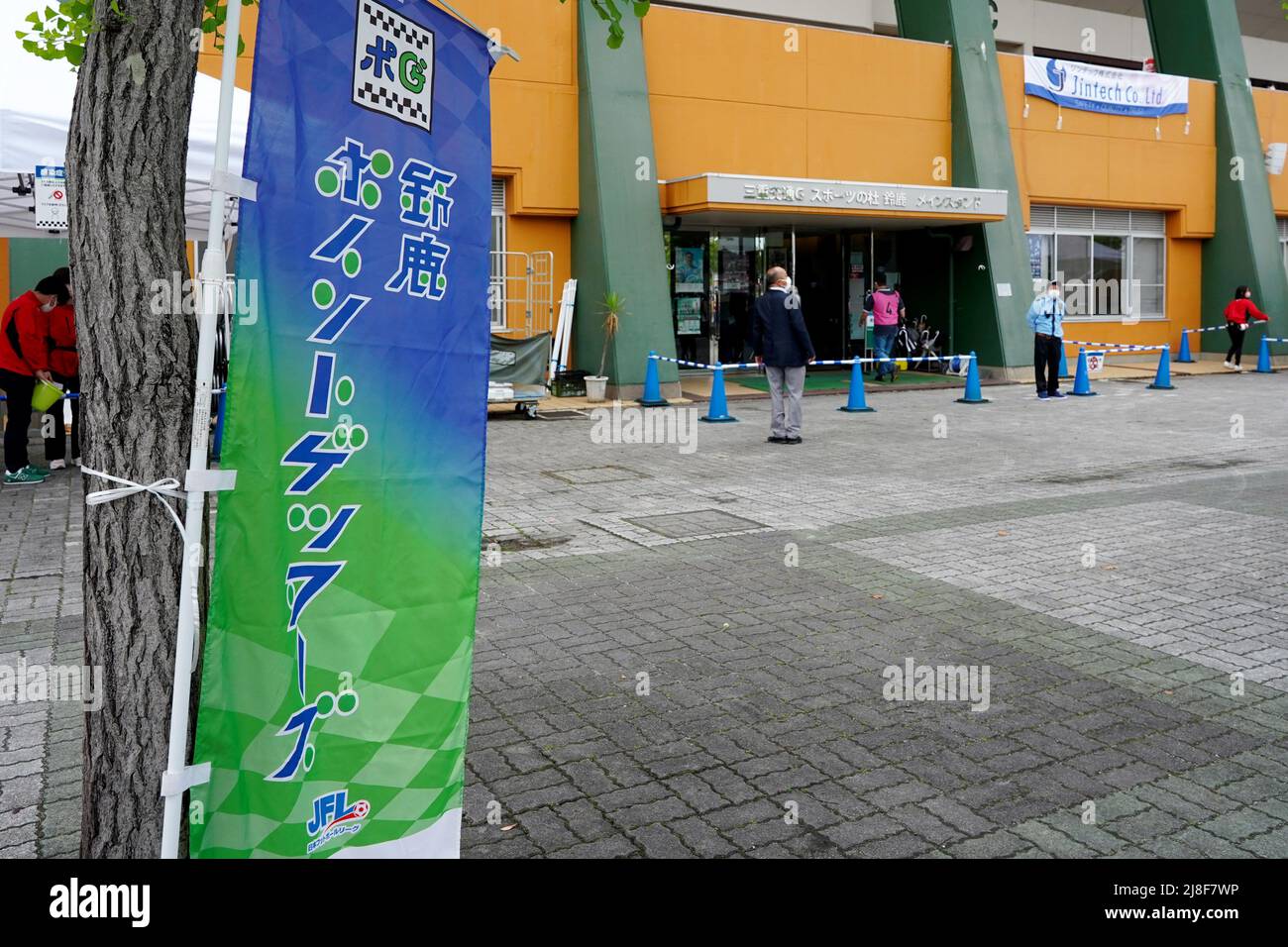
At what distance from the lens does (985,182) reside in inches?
944

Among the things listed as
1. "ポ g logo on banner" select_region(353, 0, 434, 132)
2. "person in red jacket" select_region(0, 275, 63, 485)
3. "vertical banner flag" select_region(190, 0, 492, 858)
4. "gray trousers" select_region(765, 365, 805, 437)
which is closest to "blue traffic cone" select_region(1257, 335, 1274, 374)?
"gray trousers" select_region(765, 365, 805, 437)

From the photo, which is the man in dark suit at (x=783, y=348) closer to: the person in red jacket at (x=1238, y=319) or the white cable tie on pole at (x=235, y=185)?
the white cable tie on pole at (x=235, y=185)

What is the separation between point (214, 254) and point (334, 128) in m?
0.49

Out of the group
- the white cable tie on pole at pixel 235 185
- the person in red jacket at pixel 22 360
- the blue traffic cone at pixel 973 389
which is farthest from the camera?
the blue traffic cone at pixel 973 389

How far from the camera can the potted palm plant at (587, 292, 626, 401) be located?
19.6m

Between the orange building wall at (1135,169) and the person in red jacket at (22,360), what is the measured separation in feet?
66.9

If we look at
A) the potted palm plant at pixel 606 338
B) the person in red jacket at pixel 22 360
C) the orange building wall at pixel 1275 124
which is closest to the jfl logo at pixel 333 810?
the person in red jacket at pixel 22 360

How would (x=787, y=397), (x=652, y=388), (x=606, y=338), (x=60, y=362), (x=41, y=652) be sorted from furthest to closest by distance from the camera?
(x=606, y=338) < (x=652, y=388) < (x=787, y=397) < (x=60, y=362) < (x=41, y=652)

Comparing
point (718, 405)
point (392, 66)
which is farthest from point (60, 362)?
point (392, 66)

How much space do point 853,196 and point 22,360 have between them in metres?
14.3

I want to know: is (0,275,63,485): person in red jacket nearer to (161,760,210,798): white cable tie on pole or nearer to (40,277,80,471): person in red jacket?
(40,277,80,471): person in red jacket

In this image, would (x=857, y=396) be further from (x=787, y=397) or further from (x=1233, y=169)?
(x=1233, y=169)

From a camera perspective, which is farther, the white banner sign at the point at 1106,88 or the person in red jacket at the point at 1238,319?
the white banner sign at the point at 1106,88

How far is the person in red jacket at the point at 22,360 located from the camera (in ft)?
38.3
